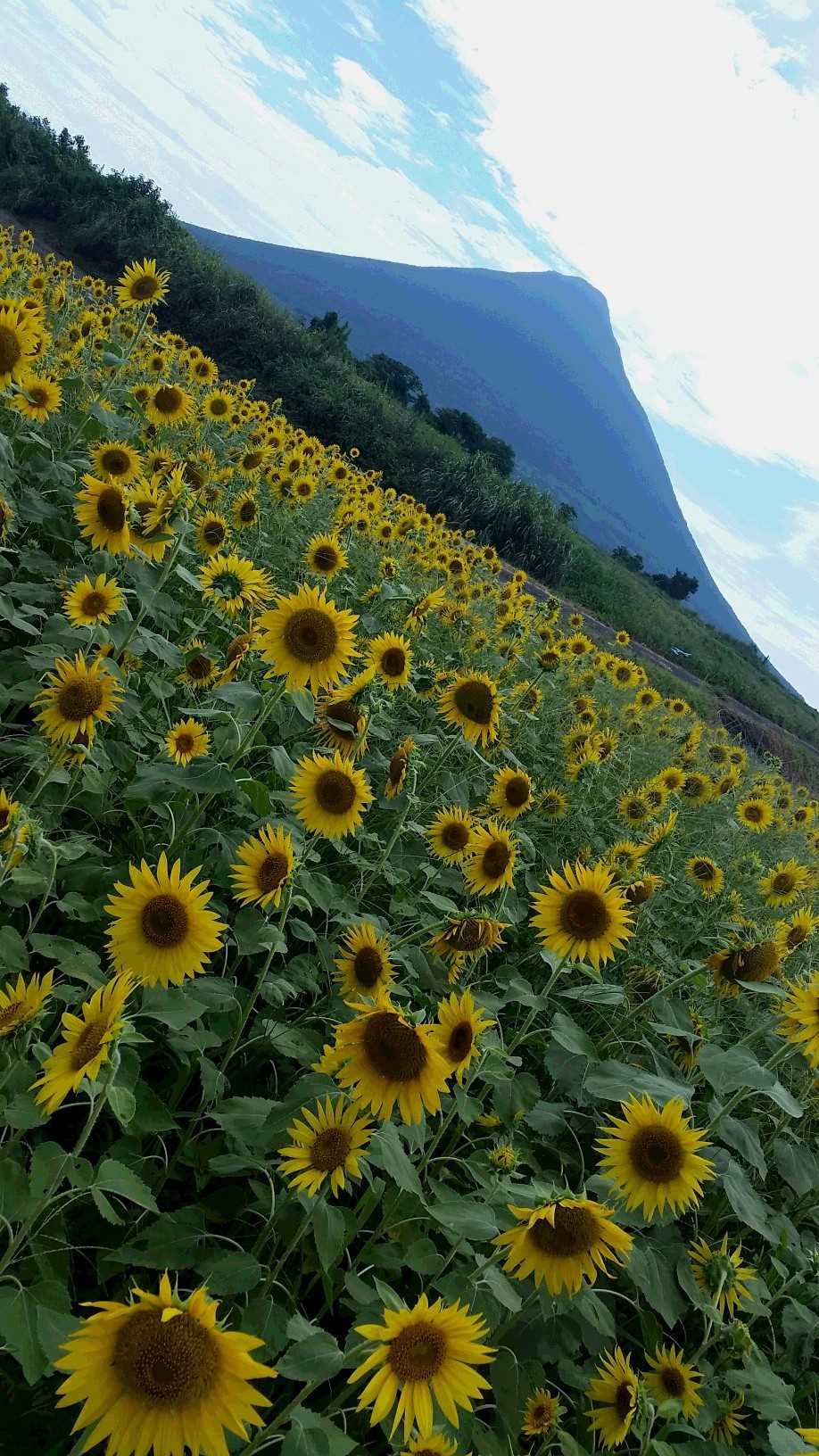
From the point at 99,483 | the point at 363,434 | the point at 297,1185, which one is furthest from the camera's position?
the point at 363,434

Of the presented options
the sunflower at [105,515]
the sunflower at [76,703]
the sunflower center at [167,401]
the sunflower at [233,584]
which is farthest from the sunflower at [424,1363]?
the sunflower center at [167,401]

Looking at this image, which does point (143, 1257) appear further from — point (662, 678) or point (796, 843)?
point (662, 678)

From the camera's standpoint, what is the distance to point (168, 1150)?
2109 millimetres

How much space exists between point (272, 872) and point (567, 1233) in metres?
1.10

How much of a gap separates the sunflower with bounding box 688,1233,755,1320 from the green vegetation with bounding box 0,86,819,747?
21.3m

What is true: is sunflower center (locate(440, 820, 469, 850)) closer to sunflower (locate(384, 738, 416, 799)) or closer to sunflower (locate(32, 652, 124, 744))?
sunflower (locate(384, 738, 416, 799))

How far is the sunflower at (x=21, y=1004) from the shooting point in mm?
1640

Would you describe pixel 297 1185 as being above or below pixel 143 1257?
above

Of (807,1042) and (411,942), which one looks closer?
(807,1042)

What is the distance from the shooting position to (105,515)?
328cm

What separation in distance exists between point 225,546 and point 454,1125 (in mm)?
3416

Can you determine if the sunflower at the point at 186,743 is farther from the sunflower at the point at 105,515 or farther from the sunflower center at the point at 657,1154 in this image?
the sunflower center at the point at 657,1154

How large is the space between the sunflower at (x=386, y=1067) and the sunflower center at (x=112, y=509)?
2.41 m

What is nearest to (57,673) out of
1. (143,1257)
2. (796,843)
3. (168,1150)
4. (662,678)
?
(168,1150)
